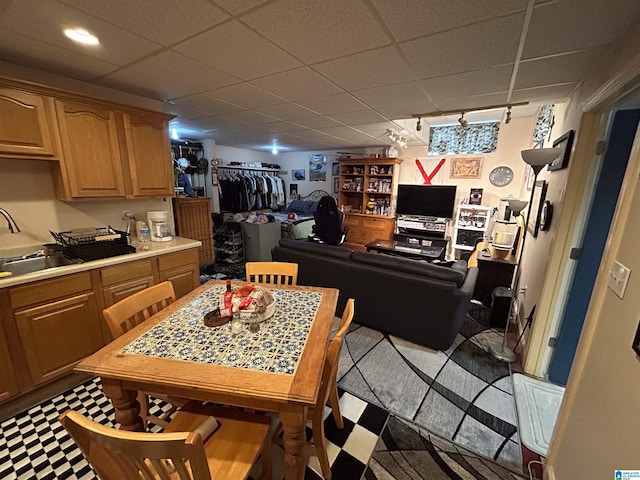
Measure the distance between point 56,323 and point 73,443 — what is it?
2.56 ft

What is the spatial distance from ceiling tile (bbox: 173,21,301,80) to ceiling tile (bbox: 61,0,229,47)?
78 mm

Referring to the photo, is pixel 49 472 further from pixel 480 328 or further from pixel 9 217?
pixel 480 328

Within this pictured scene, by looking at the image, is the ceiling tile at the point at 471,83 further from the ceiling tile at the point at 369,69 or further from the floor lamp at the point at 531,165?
the floor lamp at the point at 531,165

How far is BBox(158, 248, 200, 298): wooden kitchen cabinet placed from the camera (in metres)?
2.45

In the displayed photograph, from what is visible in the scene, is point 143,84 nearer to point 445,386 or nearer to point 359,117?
point 359,117

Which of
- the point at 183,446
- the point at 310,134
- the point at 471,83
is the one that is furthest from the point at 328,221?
the point at 183,446

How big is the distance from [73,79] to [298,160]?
5519 millimetres

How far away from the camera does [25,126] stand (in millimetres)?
1779

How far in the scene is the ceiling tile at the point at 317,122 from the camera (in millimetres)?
3318

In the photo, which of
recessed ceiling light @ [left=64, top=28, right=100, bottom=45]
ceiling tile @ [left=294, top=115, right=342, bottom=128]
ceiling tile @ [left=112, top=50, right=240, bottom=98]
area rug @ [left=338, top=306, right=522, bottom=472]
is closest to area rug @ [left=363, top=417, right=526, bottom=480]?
area rug @ [left=338, top=306, right=522, bottom=472]

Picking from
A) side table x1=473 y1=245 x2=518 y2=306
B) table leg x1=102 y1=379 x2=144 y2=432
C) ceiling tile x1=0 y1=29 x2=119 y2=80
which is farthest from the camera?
side table x1=473 y1=245 x2=518 y2=306

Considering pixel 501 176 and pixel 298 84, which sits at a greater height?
pixel 298 84

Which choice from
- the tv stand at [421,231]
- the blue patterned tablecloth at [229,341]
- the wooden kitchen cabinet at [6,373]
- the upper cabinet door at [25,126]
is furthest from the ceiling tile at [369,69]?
the tv stand at [421,231]

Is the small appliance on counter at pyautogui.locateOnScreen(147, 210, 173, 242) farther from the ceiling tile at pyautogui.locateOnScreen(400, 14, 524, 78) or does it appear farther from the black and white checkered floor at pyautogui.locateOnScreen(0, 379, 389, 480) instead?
the ceiling tile at pyautogui.locateOnScreen(400, 14, 524, 78)
